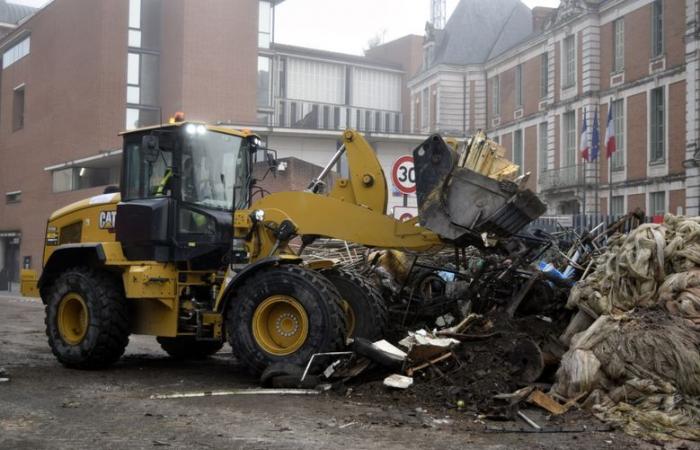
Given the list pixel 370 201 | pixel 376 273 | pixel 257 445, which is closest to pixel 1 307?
pixel 376 273

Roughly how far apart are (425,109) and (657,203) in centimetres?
2403

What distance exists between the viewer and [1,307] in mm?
26797

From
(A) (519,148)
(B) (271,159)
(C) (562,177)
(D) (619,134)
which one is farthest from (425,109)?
(B) (271,159)

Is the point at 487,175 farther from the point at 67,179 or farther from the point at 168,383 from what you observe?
the point at 67,179

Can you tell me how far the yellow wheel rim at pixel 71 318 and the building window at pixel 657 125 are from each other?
3038cm

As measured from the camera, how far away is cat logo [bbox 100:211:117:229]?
36.5 feet

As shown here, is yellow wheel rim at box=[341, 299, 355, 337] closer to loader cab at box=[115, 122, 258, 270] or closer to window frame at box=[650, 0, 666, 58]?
loader cab at box=[115, 122, 258, 270]

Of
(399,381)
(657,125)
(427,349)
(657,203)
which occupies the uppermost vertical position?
→ (657,125)

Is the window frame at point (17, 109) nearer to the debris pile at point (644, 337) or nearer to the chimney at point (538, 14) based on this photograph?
the chimney at point (538, 14)

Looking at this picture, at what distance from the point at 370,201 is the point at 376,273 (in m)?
2.52

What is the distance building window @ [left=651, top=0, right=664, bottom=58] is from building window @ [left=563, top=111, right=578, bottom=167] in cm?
640

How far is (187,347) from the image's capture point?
1232 centimetres

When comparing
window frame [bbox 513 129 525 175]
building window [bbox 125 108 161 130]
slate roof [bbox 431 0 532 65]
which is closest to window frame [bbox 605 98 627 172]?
window frame [bbox 513 129 525 175]

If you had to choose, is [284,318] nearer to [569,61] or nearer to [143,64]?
[569,61]
